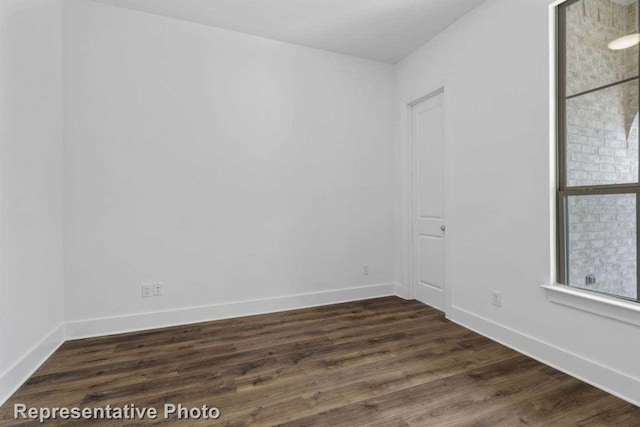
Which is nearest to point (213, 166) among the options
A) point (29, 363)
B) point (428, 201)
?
point (29, 363)

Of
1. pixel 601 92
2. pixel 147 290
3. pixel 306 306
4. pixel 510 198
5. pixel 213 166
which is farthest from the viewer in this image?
pixel 306 306

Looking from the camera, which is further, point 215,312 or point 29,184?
point 215,312

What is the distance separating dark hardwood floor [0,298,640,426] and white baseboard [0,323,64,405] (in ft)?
0.14

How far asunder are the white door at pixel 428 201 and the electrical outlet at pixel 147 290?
2797mm

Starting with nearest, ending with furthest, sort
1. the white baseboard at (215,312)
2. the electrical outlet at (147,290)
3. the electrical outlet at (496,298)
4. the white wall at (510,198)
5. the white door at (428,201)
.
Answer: the white wall at (510,198) → the electrical outlet at (496,298) → the white baseboard at (215,312) → the electrical outlet at (147,290) → the white door at (428,201)

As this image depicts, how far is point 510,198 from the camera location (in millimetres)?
2428

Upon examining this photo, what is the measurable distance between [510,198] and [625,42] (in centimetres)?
113

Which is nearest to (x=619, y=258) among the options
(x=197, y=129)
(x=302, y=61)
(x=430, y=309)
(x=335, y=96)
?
(x=430, y=309)

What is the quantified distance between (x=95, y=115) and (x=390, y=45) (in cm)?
297

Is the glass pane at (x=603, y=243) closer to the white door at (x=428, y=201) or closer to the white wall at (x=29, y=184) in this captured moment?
the white door at (x=428, y=201)

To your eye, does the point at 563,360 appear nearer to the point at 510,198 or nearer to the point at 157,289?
the point at 510,198

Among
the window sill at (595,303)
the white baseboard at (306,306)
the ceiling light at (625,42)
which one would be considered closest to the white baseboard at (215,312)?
the white baseboard at (306,306)

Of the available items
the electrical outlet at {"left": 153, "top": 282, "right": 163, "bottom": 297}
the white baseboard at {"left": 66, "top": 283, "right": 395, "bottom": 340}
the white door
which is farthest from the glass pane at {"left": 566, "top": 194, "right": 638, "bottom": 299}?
the electrical outlet at {"left": 153, "top": 282, "right": 163, "bottom": 297}

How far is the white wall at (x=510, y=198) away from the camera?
1954 mm
